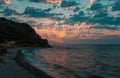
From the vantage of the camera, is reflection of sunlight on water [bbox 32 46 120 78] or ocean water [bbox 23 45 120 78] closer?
ocean water [bbox 23 45 120 78]

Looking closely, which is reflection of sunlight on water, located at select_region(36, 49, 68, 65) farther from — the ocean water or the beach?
the beach

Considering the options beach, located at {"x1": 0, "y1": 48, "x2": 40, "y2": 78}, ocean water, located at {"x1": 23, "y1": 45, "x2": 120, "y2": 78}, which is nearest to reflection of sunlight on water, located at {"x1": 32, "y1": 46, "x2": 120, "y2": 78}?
ocean water, located at {"x1": 23, "y1": 45, "x2": 120, "y2": 78}

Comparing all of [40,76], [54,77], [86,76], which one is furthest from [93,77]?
[40,76]

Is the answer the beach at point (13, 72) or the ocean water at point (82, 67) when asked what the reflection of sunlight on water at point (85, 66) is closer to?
the ocean water at point (82, 67)

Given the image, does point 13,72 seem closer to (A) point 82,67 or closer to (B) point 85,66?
(A) point 82,67

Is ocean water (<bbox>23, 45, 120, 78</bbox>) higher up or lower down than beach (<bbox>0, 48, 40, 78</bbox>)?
lower down

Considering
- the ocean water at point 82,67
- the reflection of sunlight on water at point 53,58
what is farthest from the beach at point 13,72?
the reflection of sunlight on water at point 53,58

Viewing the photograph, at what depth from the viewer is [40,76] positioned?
32719 millimetres

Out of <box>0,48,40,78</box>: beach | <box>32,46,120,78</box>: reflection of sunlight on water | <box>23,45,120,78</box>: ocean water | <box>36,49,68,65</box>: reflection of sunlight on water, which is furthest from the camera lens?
<box>36,49,68,65</box>: reflection of sunlight on water

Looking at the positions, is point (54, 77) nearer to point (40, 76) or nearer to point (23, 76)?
point (40, 76)

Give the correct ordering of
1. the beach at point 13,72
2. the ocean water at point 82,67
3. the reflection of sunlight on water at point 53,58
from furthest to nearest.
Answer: the reflection of sunlight on water at point 53,58
the ocean water at point 82,67
the beach at point 13,72

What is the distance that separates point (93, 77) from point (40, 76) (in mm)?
9659

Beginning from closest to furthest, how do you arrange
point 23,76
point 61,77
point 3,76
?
point 3,76 < point 23,76 < point 61,77

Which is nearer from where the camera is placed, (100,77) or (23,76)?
(23,76)
